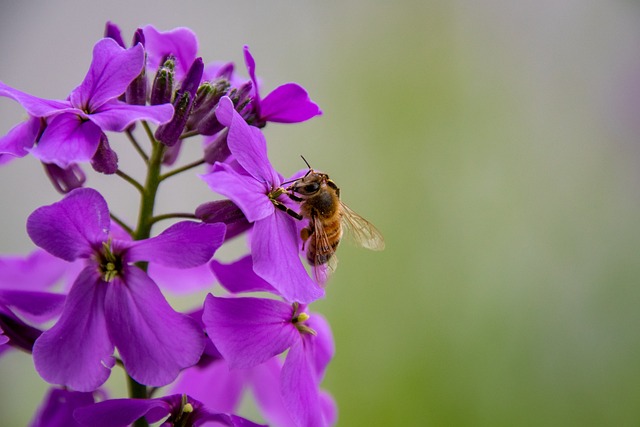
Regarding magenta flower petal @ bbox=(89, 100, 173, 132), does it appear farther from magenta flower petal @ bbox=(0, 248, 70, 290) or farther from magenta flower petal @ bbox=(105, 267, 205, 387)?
magenta flower petal @ bbox=(0, 248, 70, 290)

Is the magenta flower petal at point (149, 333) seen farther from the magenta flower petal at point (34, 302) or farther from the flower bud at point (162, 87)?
the flower bud at point (162, 87)

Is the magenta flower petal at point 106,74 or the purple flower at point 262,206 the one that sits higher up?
the magenta flower petal at point 106,74

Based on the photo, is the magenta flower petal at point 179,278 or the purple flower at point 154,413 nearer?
the purple flower at point 154,413

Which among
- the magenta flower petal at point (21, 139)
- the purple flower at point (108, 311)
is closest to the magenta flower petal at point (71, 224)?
the purple flower at point (108, 311)

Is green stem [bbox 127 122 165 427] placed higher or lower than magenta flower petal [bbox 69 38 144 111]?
lower

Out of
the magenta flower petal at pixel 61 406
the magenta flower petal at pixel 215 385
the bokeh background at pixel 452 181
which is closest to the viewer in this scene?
the magenta flower petal at pixel 61 406

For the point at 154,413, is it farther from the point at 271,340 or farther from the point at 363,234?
the point at 363,234

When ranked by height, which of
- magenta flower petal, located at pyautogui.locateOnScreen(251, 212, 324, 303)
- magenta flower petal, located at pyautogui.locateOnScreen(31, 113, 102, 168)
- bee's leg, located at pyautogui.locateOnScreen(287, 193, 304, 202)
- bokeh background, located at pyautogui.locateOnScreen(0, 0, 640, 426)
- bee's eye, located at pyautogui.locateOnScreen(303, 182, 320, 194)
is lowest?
bokeh background, located at pyautogui.locateOnScreen(0, 0, 640, 426)

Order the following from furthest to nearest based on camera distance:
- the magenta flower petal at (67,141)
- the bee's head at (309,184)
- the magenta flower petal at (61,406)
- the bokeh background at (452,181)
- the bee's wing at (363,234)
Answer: the bokeh background at (452,181) < the bee's wing at (363,234) < the bee's head at (309,184) < the magenta flower petal at (61,406) < the magenta flower petal at (67,141)

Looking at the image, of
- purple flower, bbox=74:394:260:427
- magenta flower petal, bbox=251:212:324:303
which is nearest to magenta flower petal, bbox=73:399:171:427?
purple flower, bbox=74:394:260:427
